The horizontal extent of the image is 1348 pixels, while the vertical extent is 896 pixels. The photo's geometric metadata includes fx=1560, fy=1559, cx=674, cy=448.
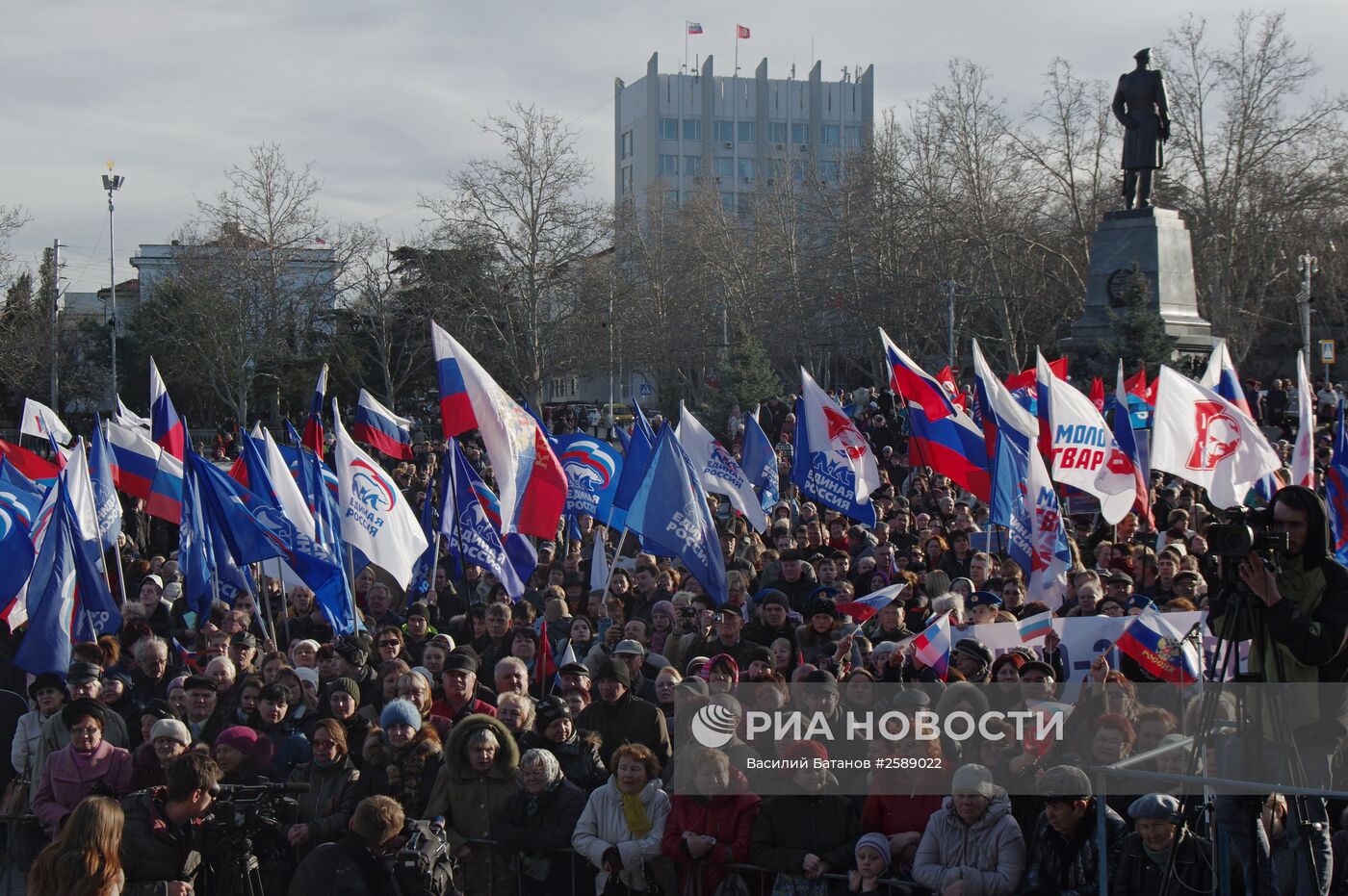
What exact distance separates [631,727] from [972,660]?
1.80m

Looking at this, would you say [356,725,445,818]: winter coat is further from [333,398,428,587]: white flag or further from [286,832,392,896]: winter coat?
[333,398,428,587]: white flag

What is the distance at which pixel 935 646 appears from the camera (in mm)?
8516

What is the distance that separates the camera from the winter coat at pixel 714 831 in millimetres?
6531

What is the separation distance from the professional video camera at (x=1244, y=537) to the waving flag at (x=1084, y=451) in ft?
26.6

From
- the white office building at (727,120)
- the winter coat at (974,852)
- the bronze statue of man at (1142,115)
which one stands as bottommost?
the winter coat at (974,852)

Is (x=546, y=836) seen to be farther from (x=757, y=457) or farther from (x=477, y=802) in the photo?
(x=757, y=457)

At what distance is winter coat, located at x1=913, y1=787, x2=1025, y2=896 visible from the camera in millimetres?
5902

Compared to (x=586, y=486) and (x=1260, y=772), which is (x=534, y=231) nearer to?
(x=586, y=486)

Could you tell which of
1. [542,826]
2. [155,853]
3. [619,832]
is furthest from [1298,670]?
[155,853]

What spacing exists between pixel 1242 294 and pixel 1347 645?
39295 mm

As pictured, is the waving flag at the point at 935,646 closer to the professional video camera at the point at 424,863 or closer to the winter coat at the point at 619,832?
the winter coat at the point at 619,832

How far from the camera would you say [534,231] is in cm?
4362

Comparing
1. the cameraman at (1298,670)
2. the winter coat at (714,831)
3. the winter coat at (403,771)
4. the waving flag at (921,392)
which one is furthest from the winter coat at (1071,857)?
the waving flag at (921,392)

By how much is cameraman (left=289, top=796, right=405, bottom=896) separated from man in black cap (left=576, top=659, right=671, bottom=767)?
1.43 meters
